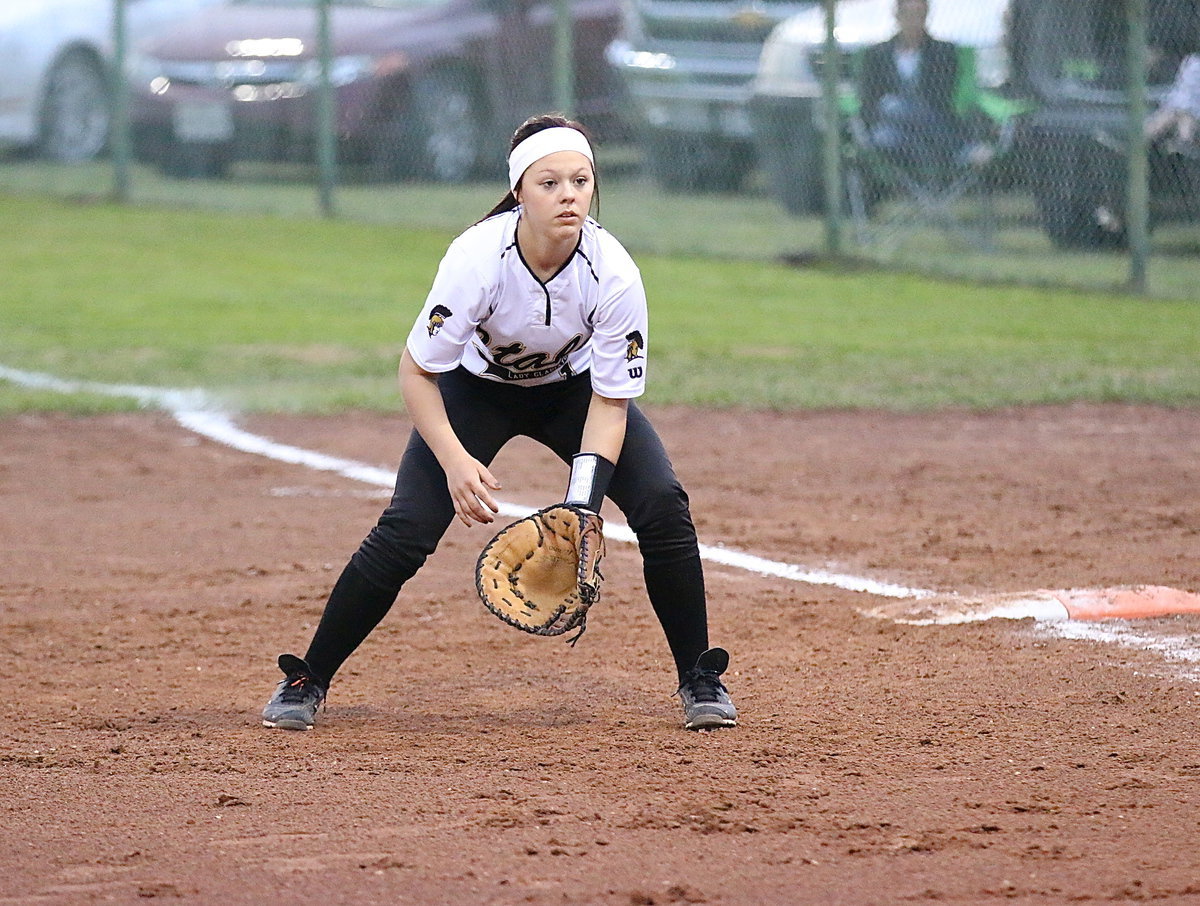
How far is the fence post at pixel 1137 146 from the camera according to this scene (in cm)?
1043

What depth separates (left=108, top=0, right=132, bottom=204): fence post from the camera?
15664 millimetres

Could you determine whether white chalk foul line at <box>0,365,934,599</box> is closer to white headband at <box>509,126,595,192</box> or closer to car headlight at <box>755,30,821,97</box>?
white headband at <box>509,126,595,192</box>

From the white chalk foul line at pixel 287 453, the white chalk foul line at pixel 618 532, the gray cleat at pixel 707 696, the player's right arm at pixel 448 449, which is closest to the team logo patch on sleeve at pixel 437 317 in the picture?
the player's right arm at pixel 448 449

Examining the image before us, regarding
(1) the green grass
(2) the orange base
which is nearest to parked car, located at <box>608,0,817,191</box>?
(1) the green grass

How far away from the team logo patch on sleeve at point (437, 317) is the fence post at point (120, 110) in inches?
501

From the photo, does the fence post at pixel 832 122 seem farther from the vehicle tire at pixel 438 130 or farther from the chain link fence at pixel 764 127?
the vehicle tire at pixel 438 130

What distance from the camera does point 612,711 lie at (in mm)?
4211

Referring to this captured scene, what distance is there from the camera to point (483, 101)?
48.4 feet

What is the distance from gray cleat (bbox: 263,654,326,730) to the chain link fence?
25.7 ft

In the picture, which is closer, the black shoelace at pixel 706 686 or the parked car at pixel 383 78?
the black shoelace at pixel 706 686

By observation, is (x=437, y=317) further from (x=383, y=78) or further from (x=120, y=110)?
(x=120, y=110)

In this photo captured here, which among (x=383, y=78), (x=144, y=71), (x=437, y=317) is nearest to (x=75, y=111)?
(x=144, y=71)

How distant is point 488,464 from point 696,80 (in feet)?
33.1

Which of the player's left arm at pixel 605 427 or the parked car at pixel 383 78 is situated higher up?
the parked car at pixel 383 78
